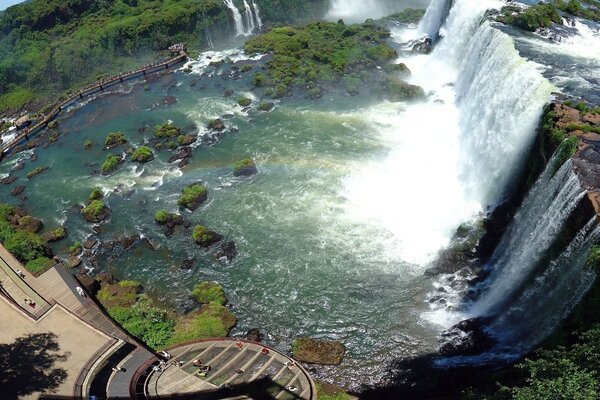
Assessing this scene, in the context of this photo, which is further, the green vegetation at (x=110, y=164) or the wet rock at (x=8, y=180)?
the wet rock at (x=8, y=180)

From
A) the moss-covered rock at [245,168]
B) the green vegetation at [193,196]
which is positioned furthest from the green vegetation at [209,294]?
the moss-covered rock at [245,168]

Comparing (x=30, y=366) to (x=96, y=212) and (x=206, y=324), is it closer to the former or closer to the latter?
(x=206, y=324)

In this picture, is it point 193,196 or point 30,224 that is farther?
point 30,224

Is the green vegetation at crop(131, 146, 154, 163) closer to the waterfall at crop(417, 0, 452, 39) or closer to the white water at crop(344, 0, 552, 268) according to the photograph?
the white water at crop(344, 0, 552, 268)

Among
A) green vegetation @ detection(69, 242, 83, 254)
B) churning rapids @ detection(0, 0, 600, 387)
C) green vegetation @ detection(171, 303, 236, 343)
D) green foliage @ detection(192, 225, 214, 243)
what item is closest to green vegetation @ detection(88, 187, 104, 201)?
churning rapids @ detection(0, 0, 600, 387)

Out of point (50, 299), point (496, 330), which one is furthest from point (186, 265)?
point (496, 330)

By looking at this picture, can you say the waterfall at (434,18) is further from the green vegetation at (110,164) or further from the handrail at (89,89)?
the green vegetation at (110,164)

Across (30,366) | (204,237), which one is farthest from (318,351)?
(30,366)
